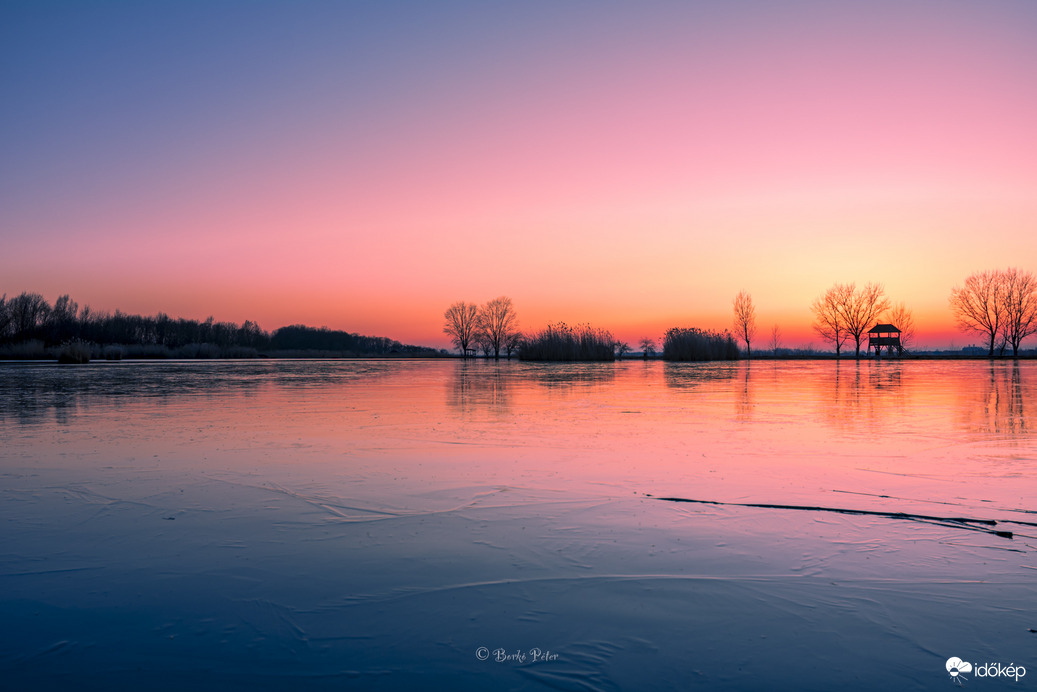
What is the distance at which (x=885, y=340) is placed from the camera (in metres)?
55.5

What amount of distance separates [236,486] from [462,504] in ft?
5.92

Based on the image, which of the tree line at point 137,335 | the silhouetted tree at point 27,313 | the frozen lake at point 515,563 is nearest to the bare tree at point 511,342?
the tree line at point 137,335

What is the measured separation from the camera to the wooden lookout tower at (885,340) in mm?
53469

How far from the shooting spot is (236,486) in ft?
14.1

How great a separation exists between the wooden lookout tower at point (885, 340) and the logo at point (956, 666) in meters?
59.1

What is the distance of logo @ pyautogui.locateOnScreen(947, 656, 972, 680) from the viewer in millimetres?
1894

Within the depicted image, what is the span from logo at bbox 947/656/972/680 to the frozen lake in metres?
0.03

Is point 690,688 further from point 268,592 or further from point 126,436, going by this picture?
point 126,436

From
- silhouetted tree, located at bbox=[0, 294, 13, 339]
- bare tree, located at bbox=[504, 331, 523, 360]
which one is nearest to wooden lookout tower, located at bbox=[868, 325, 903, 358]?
bare tree, located at bbox=[504, 331, 523, 360]

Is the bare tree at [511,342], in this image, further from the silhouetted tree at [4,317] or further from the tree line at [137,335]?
the silhouetted tree at [4,317]

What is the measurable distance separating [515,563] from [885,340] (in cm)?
6363

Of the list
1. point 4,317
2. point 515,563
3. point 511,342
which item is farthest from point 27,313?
point 515,563

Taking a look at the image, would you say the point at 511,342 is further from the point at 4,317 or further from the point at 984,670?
the point at 984,670

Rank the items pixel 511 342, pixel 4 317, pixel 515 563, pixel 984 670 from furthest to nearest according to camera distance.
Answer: pixel 511 342 < pixel 4 317 < pixel 515 563 < pixel 984 670
